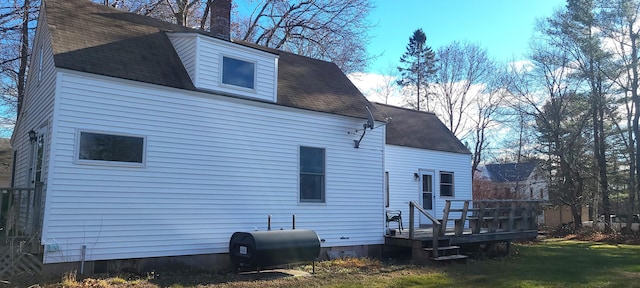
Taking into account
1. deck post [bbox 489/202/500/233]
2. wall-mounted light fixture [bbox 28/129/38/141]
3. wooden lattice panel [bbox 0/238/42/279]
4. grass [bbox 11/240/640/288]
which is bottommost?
grass [bbox 11/240/640/288]

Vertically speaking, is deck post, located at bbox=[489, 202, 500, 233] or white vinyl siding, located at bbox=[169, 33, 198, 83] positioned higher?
white vinyl siding, located at bbox=[169, 33, 198, 83]

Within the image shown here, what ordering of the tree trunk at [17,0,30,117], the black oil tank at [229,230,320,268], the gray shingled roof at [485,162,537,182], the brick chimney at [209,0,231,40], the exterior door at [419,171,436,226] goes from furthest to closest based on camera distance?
1. the gray shingled roof at [485,162,537,182]
2. the tree trunk at [17,0,30,117]
3. the exterior door at [419,171,436,226]
4. the brick chimney at [209,0,231,40]
5. the black oil tank at [229,230,320,268]

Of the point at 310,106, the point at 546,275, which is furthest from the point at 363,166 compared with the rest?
the point at 546,275

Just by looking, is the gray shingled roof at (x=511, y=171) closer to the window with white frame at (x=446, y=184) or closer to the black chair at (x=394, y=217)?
the window with white frame at (x=446, y=184)

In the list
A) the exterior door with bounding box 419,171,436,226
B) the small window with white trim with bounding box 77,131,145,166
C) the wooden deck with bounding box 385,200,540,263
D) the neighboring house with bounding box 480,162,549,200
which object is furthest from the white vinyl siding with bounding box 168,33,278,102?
the neighboring house with bounding box 480,162,549,200

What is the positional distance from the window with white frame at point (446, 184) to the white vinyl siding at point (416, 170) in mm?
151

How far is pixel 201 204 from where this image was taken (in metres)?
10.1

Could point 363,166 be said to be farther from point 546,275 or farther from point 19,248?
point 19,248

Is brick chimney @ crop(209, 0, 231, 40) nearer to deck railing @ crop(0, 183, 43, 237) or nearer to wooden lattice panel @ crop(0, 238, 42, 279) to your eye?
deck railing @ crop(0, 183, 43, 237)

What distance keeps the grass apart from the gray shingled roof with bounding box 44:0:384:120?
3.77m

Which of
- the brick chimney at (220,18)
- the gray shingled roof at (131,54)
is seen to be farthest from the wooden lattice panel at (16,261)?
the brick chimney at (220,18)

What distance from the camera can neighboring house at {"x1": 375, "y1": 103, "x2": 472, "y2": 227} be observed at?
16406mm

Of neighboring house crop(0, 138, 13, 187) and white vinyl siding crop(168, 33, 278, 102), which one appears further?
neighboring house crop(0, 138, 13, 187)

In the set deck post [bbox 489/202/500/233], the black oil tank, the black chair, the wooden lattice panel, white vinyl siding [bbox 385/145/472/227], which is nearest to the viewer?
the wooden lattice panel
